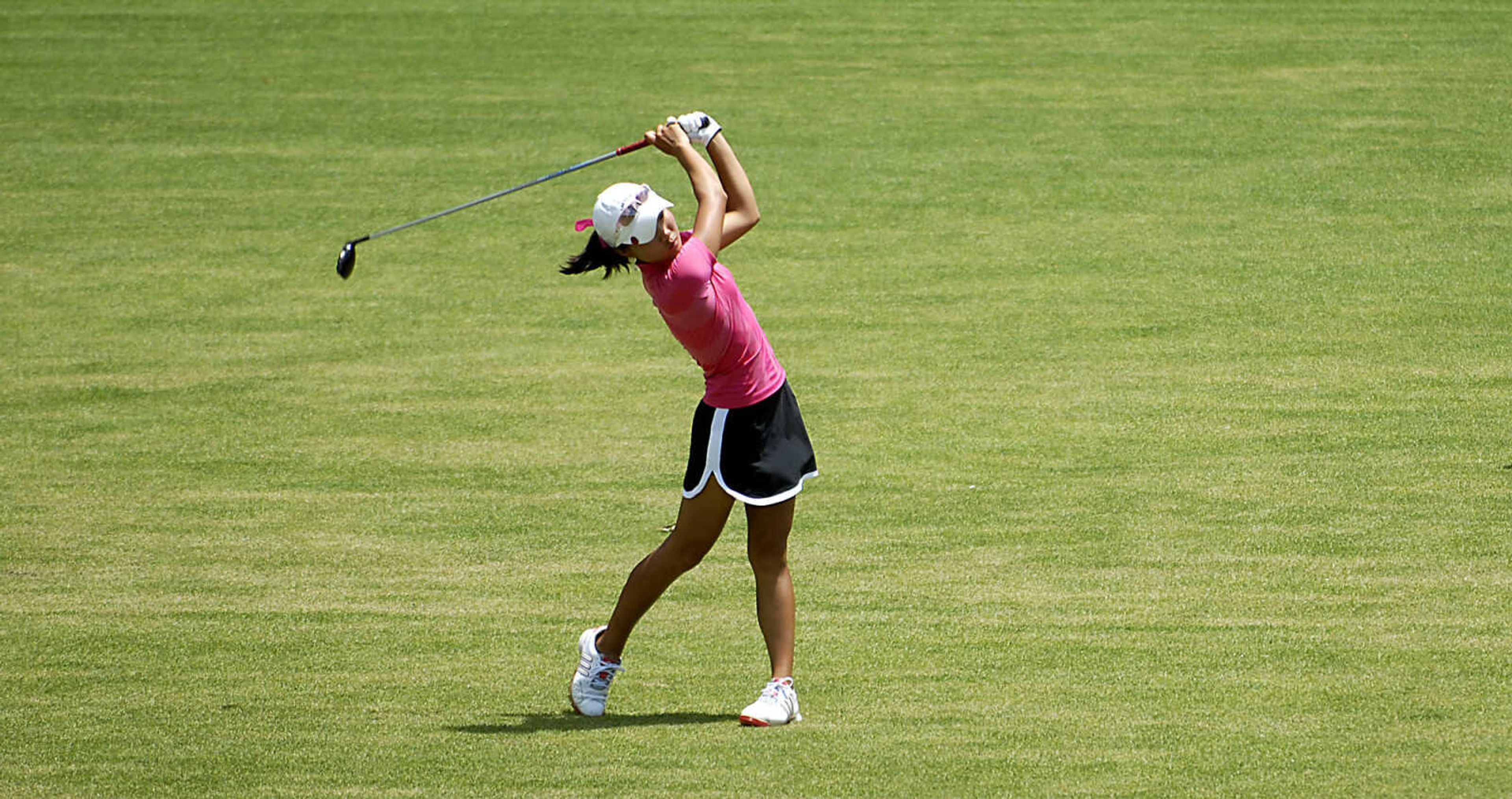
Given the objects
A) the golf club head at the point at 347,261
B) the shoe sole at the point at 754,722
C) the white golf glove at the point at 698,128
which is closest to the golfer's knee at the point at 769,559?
the shoe sole at the point at 754,722

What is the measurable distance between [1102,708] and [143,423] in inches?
253

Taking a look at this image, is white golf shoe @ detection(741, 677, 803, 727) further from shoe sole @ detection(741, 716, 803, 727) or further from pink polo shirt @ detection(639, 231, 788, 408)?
pink polo shirt @ detection(639, 231, 788, 408)

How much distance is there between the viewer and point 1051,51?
671 inches

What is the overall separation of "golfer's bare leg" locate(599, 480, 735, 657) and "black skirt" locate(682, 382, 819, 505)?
48 millimetres

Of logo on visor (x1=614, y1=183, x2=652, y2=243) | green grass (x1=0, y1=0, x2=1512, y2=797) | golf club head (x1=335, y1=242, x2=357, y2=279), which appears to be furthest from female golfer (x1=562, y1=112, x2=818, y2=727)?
golf club head (x1=335, y1=242, x2=357, y2=279)

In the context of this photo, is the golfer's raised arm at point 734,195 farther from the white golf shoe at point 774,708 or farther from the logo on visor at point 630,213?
the white golf shoe at point 774,708

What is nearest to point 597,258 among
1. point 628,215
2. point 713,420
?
point 628,215

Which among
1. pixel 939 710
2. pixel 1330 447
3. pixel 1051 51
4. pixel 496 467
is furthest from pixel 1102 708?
pixel 1051 51

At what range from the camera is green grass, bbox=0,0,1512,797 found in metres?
5.60

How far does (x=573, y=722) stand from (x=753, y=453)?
1.03m

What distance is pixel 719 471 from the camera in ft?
18.3

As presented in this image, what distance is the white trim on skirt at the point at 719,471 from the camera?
18.2 feet

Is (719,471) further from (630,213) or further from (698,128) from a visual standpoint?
(698,128)

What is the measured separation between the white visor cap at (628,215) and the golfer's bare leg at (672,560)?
791 mm
